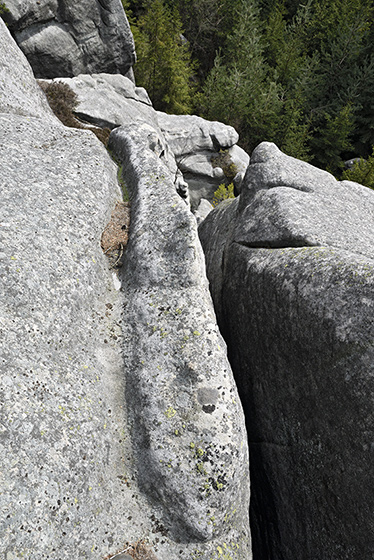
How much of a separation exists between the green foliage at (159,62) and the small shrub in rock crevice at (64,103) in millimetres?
15244

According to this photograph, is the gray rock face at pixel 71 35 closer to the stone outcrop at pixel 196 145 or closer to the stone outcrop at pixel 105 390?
the stone outcrop at pixel 196 145

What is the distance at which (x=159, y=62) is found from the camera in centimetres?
3266

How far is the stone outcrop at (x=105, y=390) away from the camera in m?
4.23

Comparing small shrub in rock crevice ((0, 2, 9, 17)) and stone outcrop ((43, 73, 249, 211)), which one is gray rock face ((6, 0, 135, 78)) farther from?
stone outcrop ((43, 73, 249, 211))

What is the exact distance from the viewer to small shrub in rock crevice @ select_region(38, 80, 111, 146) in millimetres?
17125

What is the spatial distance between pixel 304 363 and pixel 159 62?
3475 centimetres

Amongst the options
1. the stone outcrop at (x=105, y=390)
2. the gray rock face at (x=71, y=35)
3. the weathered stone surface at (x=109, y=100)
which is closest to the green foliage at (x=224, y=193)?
the weathered stone surface at (x=109, y=100)

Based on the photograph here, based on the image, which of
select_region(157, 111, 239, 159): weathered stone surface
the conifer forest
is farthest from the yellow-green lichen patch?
the conifer forest

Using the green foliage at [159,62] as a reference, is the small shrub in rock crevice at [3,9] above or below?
above

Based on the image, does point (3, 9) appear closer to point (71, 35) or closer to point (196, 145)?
point (71, 35)

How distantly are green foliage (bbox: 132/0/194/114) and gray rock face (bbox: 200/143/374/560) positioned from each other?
2955cm

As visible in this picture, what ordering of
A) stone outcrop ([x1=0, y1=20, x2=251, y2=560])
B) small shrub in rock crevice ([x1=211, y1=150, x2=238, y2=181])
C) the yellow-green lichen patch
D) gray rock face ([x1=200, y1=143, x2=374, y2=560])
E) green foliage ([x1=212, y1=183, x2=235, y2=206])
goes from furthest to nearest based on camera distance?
1. small shrub in rock crevice ([x1=211, y1=150, x2=238, y2=181])
2. green foliage ([x1=212, y1=183, x2=235, y2=206])
3. the yellow-green lichen patch
4. gray rock face ([x1=200, y1=143, x2=374, y2=560])
5. stone outcrop ([x1=0, y1=20, x2=251, y2=560])

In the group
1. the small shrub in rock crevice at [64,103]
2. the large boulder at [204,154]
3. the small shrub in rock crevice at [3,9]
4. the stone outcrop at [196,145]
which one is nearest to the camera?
the small shrub in rock crevice at [64,103]

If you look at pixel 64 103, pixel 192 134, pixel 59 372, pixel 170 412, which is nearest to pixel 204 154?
pixel 192 134
